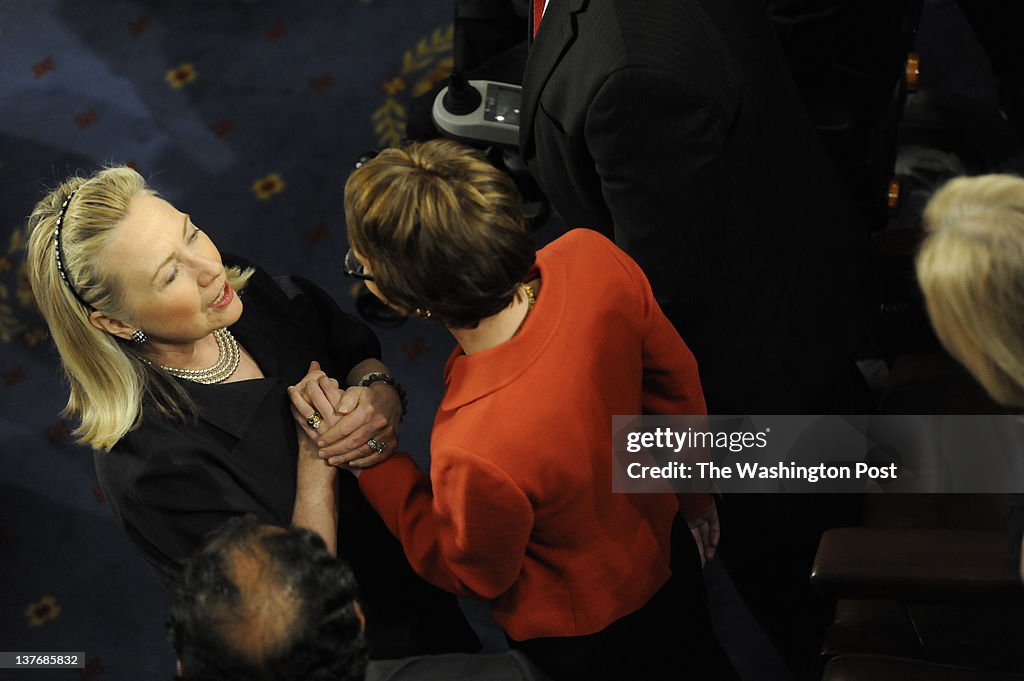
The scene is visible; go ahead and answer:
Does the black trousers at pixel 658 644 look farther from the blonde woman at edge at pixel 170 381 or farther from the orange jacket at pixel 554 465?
the blonde woman at edge at pixel 170 381

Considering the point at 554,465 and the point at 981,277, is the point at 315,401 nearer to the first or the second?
the point at 554,465

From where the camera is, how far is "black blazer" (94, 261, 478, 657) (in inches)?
60.2

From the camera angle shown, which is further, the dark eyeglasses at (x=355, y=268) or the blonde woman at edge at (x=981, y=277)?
the dark eyeglasses at (x=355, y=268)

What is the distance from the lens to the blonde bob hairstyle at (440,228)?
127 cm

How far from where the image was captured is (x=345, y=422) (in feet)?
5.35

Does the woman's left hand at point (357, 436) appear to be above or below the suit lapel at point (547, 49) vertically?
below

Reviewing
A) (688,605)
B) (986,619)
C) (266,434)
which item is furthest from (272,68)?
(986,619)

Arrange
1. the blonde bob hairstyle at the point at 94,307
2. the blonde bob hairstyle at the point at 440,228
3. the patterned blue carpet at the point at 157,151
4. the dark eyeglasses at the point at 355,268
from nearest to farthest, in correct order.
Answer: the blonde bob hairstyle at the point at 440,228 < the dark eyeglasses at the point at 355,268 < the blonde bob hairstyle at the point at 94,307 < the patterned blue carpet at the point at 157,151

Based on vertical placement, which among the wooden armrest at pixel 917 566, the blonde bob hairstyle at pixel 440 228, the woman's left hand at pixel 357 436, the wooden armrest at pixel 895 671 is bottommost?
the wooden armrest at pixel 895 671

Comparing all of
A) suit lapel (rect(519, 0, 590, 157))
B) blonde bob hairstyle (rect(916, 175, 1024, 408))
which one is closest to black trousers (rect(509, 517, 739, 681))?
blonde bob hairstyle (rect(916, 175, 1024, 408))

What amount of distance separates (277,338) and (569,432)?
2.30 feet

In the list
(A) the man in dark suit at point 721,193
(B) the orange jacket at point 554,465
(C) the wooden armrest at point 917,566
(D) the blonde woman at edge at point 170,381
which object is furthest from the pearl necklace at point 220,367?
(C) the wooden armrest at point 917,566

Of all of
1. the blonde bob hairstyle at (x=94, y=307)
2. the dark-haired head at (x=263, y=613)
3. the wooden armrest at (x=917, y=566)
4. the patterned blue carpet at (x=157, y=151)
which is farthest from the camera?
the patterned blue carpet at (x=157, y=151)

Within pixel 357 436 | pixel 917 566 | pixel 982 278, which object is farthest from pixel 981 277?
pixel 357 436
